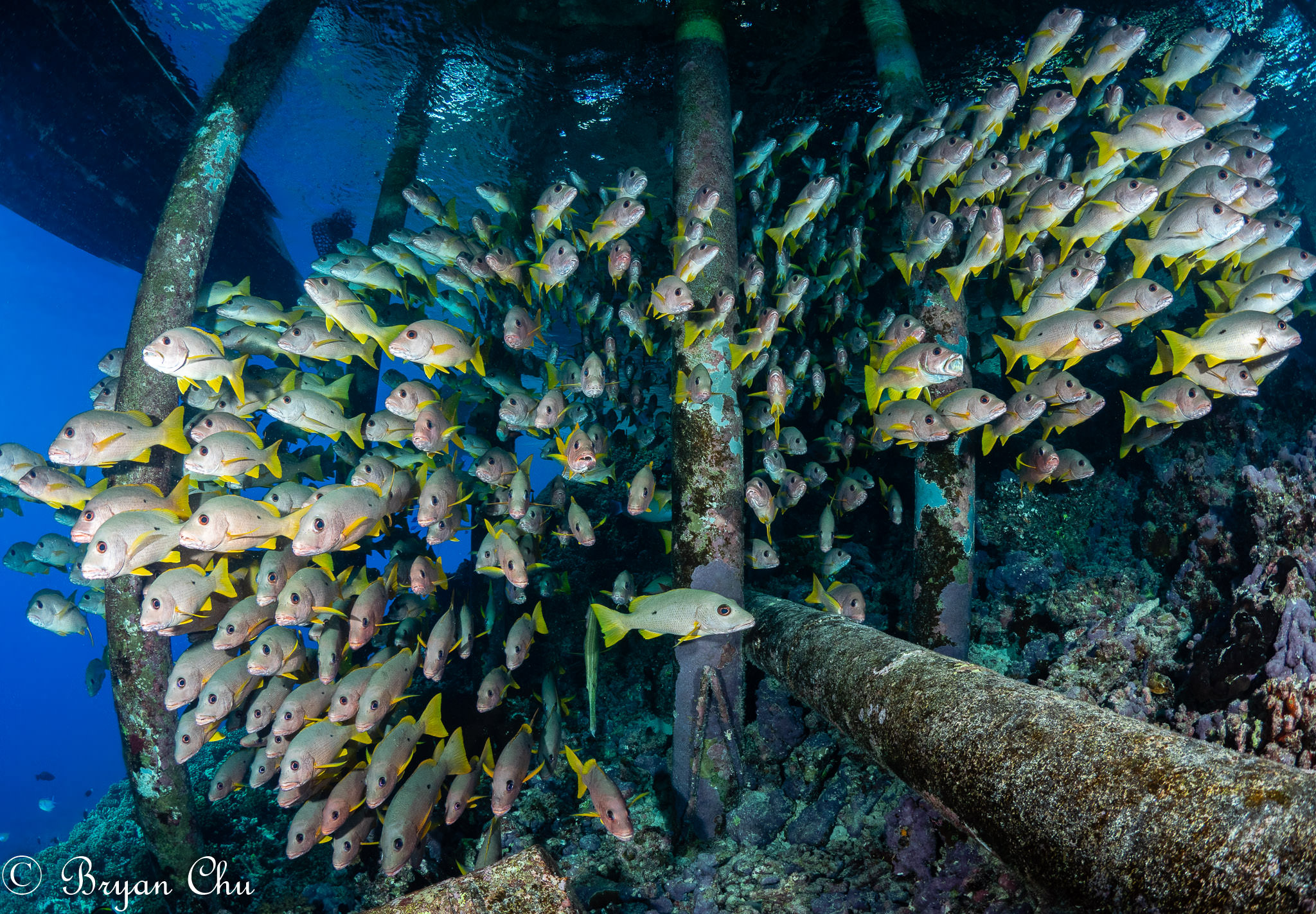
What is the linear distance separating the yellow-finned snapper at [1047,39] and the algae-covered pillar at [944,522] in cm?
197

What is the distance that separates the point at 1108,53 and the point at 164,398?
9.19 metres

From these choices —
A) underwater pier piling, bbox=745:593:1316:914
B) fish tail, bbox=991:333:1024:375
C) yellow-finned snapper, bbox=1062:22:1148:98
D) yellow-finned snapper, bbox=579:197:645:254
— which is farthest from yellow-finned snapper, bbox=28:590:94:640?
yellow-finned snapper, bbox=1062:22:1148:98

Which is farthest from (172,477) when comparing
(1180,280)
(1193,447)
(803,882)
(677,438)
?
(1193,447)

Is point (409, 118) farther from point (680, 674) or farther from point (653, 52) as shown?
point (680, 674)

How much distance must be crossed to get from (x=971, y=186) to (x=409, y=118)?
37.0ft

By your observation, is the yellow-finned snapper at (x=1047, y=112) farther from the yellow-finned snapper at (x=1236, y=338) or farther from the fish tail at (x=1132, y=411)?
the fish tail at (x=1132, y=411)

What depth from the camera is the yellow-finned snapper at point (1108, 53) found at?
500 cm

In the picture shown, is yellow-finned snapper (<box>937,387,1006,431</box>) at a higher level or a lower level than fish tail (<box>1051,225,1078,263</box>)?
lower

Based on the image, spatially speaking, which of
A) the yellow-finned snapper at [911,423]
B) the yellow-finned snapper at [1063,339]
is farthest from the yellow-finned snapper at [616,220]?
the yellow-finned snapper at [1063,339]

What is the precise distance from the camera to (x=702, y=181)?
210 inches

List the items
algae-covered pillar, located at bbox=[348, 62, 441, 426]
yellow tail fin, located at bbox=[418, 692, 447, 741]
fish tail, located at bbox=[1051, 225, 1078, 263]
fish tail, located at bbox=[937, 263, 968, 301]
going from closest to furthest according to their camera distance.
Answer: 1. yellow tail fin, located at bbox=[418, 692, 447, 741]
2. fish tail, located at bbox=[1051, 225, 1078, 263]
3. fish tail, located at bbox=[937, 263, 968, 301]
4. algae-covered pillar, located at bbox=[348, 62, 441, 426]

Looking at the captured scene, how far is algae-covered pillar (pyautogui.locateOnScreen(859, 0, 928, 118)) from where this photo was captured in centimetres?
632

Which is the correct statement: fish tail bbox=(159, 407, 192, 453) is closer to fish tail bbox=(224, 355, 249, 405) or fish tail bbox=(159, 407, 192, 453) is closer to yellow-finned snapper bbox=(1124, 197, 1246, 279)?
fish tail bbox=(224, 355, 249, 405)

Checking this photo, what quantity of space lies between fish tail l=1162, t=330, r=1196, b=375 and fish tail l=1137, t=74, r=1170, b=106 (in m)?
2.60
